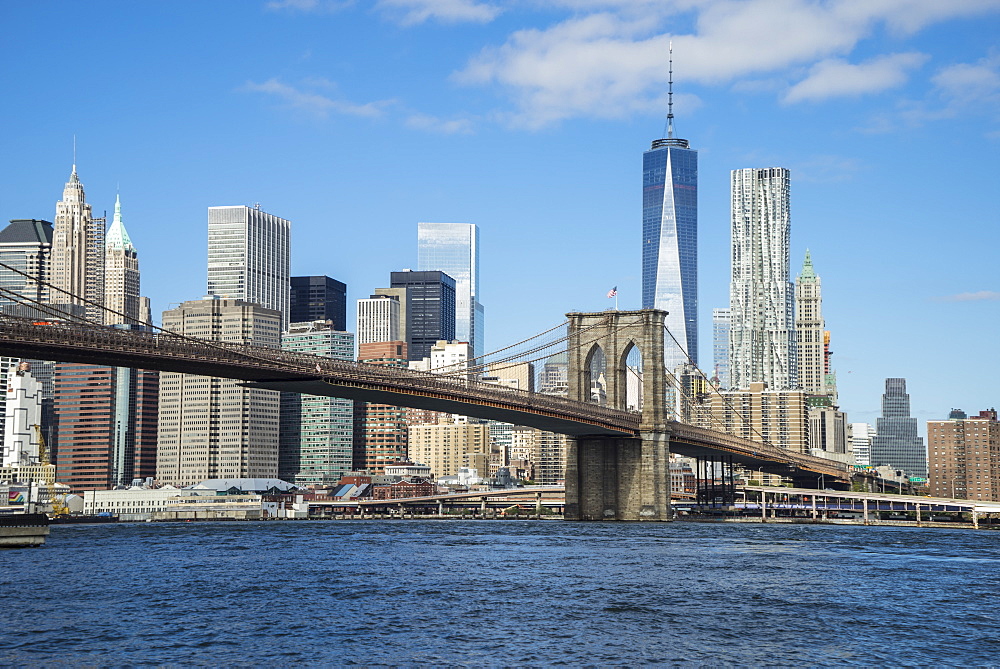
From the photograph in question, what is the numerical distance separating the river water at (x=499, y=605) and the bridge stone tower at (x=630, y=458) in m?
32.9

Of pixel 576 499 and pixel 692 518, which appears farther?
pixel 692 518

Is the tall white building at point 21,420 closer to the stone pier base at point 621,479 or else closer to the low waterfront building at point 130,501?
the low waterfront building at point 130,501

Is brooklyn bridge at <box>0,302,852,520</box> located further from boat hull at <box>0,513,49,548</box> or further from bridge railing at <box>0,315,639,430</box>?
boat hull at <box>0,513,49,548</box>

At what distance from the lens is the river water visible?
3158 centimetres

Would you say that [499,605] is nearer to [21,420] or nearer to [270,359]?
[270,359]

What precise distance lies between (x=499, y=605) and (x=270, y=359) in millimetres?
37942

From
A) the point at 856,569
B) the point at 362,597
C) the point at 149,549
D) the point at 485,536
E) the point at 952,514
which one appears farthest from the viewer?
the point at 952,514

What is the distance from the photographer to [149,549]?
232 feet

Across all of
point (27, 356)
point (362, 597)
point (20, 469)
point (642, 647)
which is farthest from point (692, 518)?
point (20, 469)

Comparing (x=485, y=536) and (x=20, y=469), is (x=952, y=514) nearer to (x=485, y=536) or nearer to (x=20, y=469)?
(x=485, y=536)

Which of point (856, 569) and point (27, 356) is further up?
point (27, 356)

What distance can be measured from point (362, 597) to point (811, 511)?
99612mm

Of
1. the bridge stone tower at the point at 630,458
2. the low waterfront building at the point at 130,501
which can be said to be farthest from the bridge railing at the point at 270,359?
the low waterfront building at the point at 130,501

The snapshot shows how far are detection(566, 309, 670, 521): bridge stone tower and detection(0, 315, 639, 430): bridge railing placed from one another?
5.89 meters
